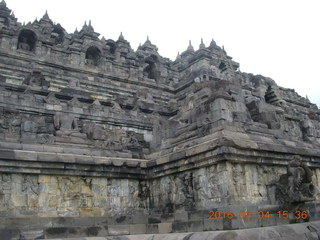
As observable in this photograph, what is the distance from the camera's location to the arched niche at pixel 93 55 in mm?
28147

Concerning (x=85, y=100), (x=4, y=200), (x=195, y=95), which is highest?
(x=85, y=100)

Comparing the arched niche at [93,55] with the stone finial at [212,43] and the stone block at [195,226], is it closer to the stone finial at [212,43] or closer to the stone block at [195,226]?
the stone finial at [212,43]

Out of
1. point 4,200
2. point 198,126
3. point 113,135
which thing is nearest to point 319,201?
point 198,126

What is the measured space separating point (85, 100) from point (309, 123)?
39.3 ft

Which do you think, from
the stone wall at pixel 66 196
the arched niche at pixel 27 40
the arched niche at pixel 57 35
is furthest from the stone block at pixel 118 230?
the arched niche at pixel 57 35

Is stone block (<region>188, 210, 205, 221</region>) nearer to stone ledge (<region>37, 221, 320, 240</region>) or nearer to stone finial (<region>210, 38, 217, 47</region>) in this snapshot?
stone ledge (<region>37, 221, 320, 240</region>)

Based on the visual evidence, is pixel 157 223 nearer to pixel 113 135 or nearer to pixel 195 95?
pixel 113 135

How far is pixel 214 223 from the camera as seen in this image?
8.08 m

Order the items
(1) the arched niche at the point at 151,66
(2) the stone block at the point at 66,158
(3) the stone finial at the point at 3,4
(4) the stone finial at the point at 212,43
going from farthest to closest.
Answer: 1. (4) the stone finial at the point at 212,43
2. (3) the stone finial at the point at 3,4
3. (1) the arched niche at the point at 151,66
4. (2) the stone block at the point at 66,158

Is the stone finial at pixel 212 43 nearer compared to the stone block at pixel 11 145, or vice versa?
the stone block at pixel 11 145

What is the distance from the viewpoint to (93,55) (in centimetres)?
2869

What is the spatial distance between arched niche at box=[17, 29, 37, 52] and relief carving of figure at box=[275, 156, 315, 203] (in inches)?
855

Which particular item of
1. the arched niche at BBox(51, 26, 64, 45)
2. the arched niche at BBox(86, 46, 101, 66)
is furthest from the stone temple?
the arched niche at BBox(51, 26, 64, 45)

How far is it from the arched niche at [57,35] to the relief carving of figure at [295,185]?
103ft
